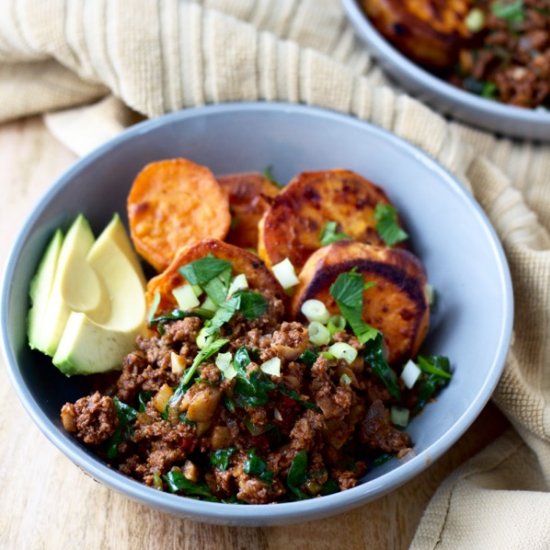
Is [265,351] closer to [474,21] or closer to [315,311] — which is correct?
[315,311]

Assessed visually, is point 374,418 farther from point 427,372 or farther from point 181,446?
point 181,446

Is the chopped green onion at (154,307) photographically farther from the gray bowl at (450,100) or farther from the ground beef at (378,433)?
the gray bowl at (450,100)

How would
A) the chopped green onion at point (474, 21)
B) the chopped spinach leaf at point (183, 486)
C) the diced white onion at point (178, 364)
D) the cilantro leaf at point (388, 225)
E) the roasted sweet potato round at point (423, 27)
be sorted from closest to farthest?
1. the chopped spinach leaf at point (183, 486)
2. the diced white onion at point (178, 364)
3. the cilantro leaf at point (388, 225)
4. the roasted sweet potato round at point (423, 27)
5. the chopped green onion at point (474, 21)

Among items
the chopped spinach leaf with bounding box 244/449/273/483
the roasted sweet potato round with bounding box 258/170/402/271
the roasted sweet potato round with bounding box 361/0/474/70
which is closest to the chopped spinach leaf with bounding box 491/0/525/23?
the roasted sweet potato round with bounding box 361/0/474/70

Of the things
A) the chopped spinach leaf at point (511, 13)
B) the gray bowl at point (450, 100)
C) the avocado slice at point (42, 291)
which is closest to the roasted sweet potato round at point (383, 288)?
the avocado slice at point (42, 291)

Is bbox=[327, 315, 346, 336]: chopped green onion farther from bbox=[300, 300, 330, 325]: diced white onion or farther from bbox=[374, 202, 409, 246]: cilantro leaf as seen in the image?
bbox=[374, 202, 409, 246]: cilantro leaf

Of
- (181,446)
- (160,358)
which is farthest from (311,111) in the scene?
(181,446)

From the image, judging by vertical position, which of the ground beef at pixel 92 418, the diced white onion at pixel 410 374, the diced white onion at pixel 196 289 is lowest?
the diced white onion at pixel 410 374
